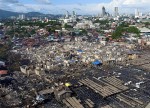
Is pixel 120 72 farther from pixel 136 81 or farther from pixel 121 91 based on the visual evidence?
pixel 121 91

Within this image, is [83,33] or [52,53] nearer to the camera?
[52,53]

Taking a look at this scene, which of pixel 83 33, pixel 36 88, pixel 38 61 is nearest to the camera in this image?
pixel 36 88

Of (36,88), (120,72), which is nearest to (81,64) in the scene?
(120,72)

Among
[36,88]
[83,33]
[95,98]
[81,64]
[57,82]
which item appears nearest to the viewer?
[95,98]

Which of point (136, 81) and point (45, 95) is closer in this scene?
point (45, 95)

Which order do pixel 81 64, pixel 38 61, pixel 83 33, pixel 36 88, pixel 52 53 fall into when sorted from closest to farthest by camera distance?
pixel 36 88 → pixel 81 64 → pixel 38 61 → pixel 52 53 → pixel 83 33

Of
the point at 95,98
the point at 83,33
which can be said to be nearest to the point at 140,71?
the point at 95,98

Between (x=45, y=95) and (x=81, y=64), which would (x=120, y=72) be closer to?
(x=81, y=64)

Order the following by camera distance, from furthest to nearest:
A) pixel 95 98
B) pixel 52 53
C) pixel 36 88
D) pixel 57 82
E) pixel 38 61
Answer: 1. pixel 52 53
2. pixel 38 61
3. pixel 57 82
4. pixel 36 88
5. pixel 95 98
